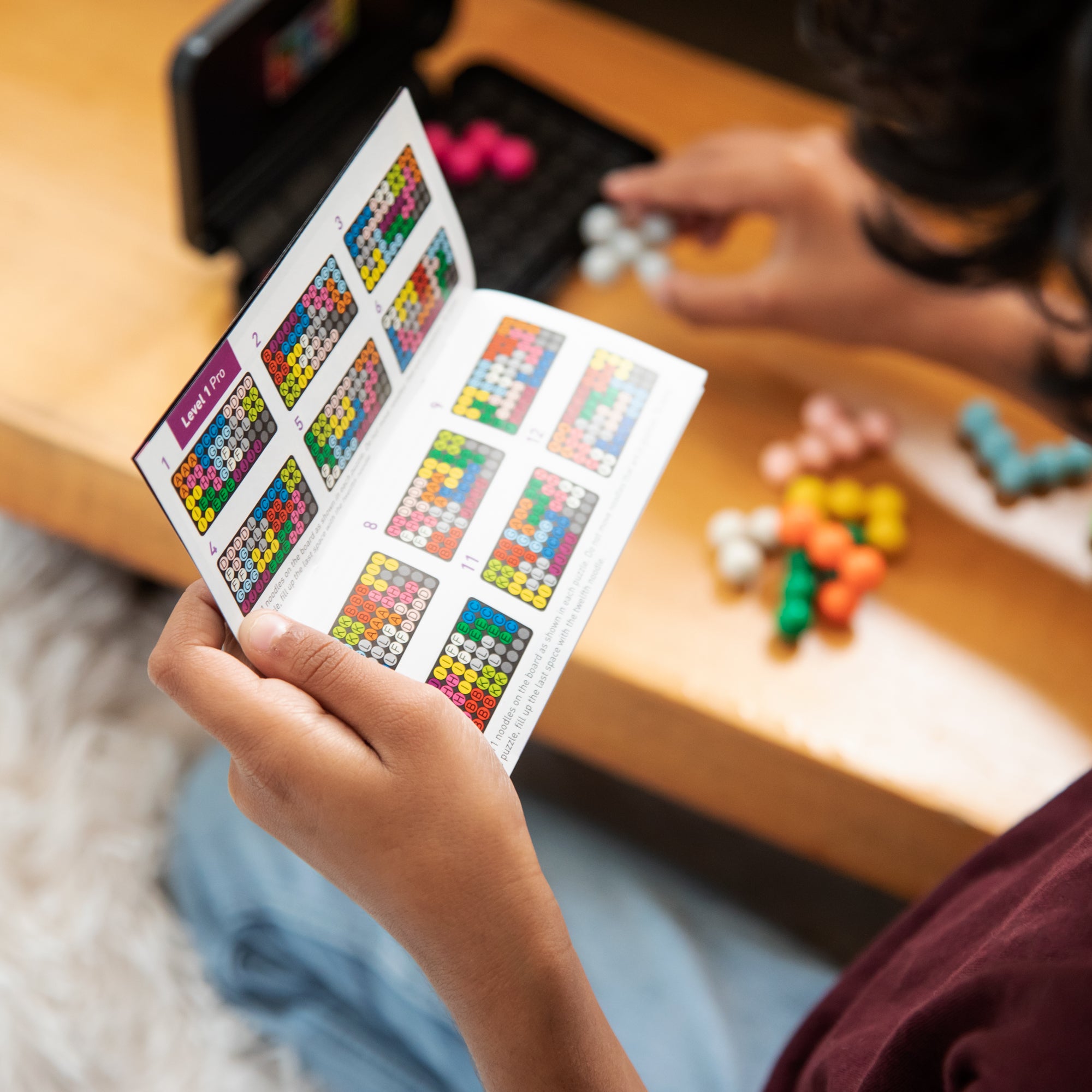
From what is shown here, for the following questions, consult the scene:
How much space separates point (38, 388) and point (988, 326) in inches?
27.1

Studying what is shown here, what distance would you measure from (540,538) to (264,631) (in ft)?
0.43

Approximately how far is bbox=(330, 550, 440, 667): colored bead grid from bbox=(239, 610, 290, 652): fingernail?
1.3 inches

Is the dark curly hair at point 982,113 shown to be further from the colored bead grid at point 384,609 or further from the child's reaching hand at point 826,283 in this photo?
the colored bead grid at point 384,609

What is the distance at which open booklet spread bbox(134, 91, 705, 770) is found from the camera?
0.40 metres

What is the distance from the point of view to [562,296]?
2.74ft

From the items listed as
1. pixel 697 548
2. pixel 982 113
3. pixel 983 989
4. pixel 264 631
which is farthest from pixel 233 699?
pixel 982 113

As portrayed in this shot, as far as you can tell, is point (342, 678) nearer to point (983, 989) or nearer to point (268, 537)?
point (268, 537)

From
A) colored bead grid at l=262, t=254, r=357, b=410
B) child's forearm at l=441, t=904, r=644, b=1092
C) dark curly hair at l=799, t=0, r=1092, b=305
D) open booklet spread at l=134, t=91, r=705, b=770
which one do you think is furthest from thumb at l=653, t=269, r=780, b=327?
child's forearm at l=441, t=904, r=644, b=1092

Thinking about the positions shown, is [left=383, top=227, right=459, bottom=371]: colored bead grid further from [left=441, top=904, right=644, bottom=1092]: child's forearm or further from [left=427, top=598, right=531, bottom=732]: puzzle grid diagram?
[left=441, top=904, right=644, bottom=1092]: child's forearm

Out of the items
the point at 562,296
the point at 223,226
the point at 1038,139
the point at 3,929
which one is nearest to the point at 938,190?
the point at 1038,139

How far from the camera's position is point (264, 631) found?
15.7 inches

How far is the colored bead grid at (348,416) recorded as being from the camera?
17.4 inches

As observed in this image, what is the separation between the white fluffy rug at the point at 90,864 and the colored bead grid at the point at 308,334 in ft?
1.56

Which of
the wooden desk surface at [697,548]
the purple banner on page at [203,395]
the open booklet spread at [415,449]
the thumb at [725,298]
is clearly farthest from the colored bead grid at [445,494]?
the thumb at [725,298]
